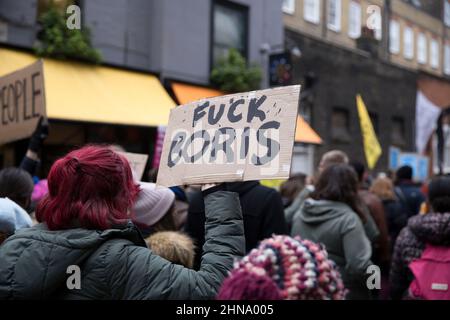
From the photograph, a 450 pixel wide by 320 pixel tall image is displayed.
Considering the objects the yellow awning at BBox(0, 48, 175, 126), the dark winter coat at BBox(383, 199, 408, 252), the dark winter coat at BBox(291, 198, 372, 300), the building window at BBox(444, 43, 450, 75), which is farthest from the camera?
the building window at BBox(444, 43, 450, 75)

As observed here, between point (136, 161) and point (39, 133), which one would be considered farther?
point (39, 133)

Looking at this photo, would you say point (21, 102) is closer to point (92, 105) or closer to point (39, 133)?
point (39, 133)

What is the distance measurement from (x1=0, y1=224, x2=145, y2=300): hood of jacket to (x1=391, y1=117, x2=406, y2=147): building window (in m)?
18.8

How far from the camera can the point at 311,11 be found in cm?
1612

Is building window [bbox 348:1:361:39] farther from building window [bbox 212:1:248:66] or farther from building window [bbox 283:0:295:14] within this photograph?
building window [bbox 212:1:248:66]

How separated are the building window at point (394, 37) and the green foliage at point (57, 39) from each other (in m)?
13.0

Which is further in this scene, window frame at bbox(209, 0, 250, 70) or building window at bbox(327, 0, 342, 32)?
building window at bbox(327, 0, 342, 32)

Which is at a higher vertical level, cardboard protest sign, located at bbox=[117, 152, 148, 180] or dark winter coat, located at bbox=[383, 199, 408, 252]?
cardboard protest sign, located at bbox=[117, 152, 148, 180]

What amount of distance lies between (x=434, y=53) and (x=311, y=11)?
7.93 m

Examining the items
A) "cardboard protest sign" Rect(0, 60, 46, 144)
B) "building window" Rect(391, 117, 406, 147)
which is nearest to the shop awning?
"cardboard protest sign" Rect(0, 60, 46, 144)

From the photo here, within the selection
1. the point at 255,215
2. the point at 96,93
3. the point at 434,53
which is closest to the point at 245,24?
the point at 96,93

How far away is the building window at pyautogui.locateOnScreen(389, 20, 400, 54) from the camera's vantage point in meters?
19.1

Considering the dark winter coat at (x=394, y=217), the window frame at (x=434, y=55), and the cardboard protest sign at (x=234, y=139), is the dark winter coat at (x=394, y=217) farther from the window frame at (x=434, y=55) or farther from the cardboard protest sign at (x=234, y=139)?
the window frame at (x=434, y=55)
